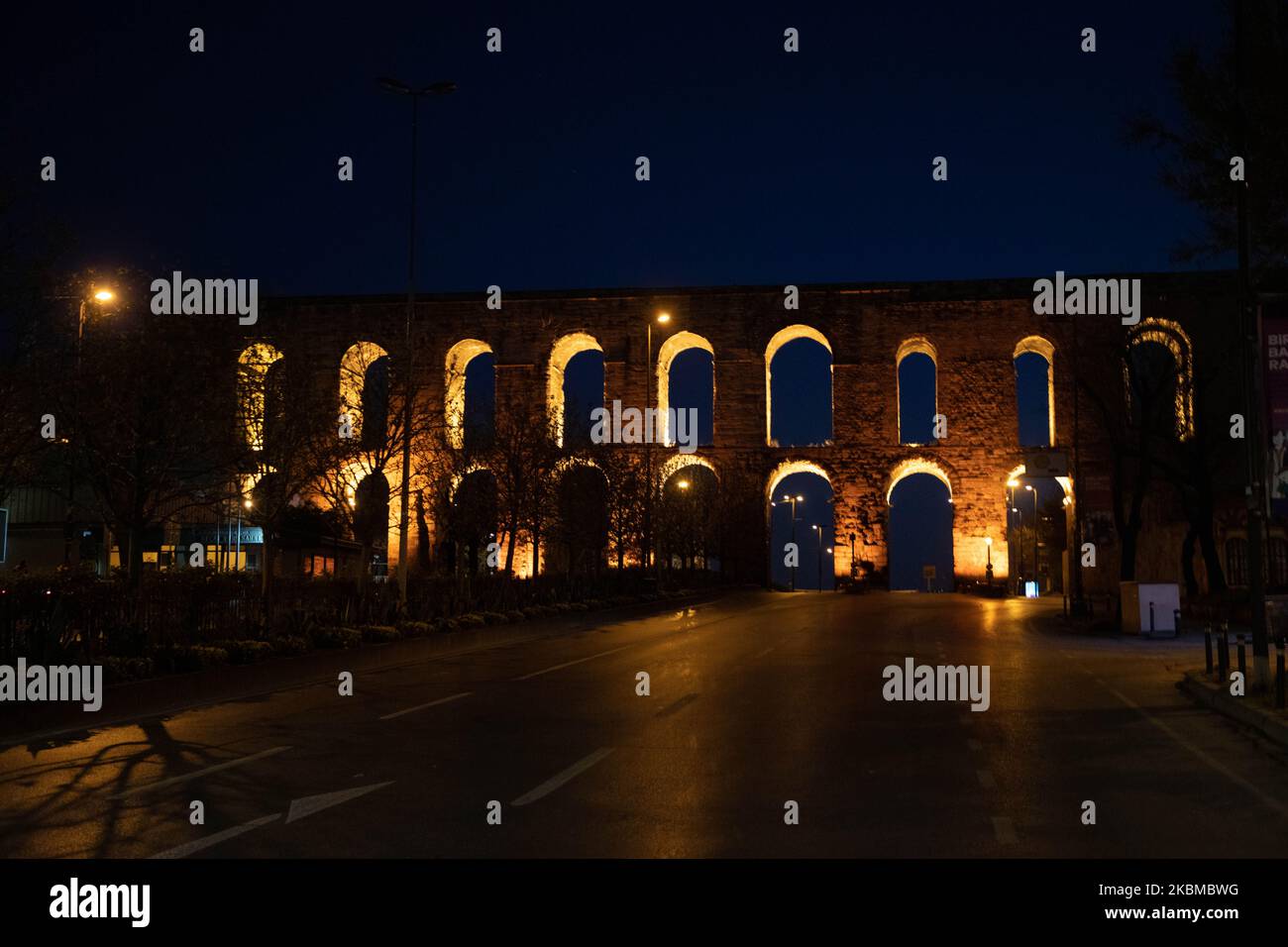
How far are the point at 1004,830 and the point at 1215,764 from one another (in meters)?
4.07

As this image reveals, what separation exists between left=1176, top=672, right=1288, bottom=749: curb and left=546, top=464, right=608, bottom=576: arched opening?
29.1 metres

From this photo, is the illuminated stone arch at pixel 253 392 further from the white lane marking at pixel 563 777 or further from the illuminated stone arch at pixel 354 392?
the white lane marking at pixel 563 777

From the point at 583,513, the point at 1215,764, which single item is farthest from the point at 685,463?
the point at 1215,764

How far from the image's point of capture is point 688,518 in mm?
56938

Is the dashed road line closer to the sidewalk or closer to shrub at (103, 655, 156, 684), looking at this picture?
the sidewalk

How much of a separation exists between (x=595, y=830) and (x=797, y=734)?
196 inches

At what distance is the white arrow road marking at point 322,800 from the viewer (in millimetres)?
8328

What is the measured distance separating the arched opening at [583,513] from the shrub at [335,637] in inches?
878

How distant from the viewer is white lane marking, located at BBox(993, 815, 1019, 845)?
24.6 ft

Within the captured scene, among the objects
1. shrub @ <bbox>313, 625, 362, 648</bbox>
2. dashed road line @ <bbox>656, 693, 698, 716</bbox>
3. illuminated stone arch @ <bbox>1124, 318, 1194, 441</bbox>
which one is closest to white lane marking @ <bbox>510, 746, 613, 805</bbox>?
dashed road line @ <bbox>656, 693, 698, 716</bbox>

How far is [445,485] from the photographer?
38969 mm

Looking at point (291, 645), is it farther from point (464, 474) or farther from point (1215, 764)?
point (464, 474)

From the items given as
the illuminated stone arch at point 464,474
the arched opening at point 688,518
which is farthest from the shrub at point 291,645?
the arched opening at point 688,518

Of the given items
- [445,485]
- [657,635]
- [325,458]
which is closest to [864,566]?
[445,485]
